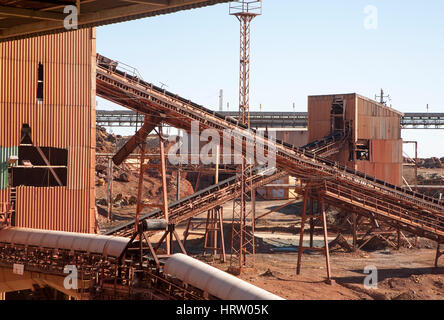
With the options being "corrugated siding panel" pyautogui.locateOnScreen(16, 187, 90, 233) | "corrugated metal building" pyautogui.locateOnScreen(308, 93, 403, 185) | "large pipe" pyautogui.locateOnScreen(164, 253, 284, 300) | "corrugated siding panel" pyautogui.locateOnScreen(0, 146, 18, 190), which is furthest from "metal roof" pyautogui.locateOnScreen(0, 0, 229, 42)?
"corrugated metal building" pyautogui.locateOnScreen(308, 93, 403, 185)

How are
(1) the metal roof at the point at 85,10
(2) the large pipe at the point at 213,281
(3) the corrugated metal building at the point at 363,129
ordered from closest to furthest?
(1) the metal roof at the point at 85,10 < (2) the large pipe at the point at 213,281 < (3) the corrugated metal building at the point at 363,129

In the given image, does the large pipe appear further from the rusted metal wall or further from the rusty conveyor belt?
the rusty conveyor belt

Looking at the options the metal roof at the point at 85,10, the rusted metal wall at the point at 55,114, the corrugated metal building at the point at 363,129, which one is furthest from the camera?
the corrugated metal building at the point at 363,129

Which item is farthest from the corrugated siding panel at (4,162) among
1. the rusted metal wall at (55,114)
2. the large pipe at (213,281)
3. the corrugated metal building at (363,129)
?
the corrugated metal building at (363,129)

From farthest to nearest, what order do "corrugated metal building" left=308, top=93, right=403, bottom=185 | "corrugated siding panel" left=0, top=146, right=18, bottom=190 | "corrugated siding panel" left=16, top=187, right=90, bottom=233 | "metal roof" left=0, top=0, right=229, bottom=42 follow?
"corrugated metal building" left=308, top=93, right=403, bottom=185 → "corrugated siding panel" left=16, top=187, right=90, bottom=233 → "corrugated siding panel" left=0, top=146, right=18, bottom=190 → "metal roof" left=0, top=0, right=229, bottom=42

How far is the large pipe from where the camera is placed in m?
15.6

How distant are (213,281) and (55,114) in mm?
16661

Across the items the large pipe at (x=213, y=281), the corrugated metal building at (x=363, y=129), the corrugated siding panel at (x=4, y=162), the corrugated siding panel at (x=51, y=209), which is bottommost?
the large pipe at (x=213, y=281)

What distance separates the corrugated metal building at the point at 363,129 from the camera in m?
49.3

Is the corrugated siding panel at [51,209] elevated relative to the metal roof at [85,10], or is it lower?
lower

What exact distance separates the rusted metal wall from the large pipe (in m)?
12.6

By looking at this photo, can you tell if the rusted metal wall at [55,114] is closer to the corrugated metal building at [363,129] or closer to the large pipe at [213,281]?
the large pipe at [213,281]

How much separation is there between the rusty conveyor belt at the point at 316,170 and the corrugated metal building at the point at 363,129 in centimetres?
709
